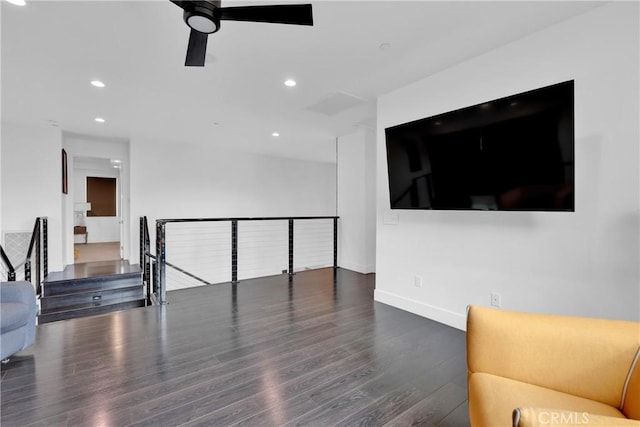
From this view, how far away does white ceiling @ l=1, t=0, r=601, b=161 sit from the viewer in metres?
2.02

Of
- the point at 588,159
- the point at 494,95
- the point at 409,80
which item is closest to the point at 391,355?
the point at 588,159

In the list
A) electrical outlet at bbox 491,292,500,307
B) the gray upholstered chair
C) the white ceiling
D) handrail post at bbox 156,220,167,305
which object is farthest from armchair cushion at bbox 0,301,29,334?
electrical outlet at bbox 491,292,500,307

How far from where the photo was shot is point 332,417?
1637 mm

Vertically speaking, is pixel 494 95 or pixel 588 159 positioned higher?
pixel 494 95

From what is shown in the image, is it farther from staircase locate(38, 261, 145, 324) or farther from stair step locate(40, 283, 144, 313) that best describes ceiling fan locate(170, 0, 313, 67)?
stair step locate(40, 283, 144, 313)

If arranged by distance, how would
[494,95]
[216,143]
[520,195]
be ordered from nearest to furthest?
[520,195]
[494,95]
[216,143]

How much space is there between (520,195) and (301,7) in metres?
1.94

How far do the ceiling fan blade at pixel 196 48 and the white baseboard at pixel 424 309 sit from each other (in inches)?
117

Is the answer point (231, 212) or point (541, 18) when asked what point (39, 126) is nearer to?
point (231, 212)

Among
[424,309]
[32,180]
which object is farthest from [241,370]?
[32,180]

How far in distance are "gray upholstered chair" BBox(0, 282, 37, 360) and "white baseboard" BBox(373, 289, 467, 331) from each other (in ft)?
10.6

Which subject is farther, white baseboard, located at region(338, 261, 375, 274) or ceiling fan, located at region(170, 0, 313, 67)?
white baseboard, located at region(338, 261, 375, 274)

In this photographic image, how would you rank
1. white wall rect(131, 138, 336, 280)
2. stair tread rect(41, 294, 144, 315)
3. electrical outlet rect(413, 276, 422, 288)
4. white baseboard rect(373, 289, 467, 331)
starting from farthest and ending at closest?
1. white wall rect(131, 138, 336, 280)
2. stair tread rect(41, 294, 144, 315)
3. electrical outlet rect(413, 276, 422, 288)
4. white baseboard rect(373, 289, 467, 331)

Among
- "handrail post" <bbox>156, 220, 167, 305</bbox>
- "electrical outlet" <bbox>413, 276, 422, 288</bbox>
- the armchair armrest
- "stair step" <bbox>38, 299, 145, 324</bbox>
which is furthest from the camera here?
"stair step" <bbox>38, 299, 145, 324</bbox>
